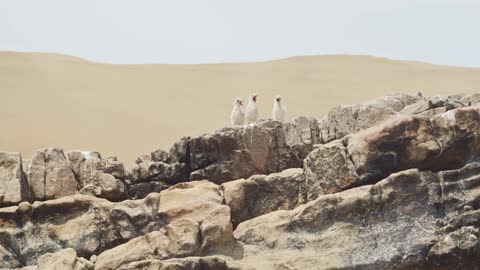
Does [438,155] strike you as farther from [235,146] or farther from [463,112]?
[235,146]

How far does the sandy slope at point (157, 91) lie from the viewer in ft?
186

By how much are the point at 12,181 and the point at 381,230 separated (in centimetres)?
713

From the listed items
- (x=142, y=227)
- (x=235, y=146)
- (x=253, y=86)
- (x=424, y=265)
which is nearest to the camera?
(x=424, y=265)

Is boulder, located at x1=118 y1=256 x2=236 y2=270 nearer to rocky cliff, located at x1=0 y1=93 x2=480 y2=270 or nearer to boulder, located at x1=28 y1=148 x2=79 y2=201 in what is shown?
rocky cliff, located at x1=0 y1=93 x2=480 y2=270

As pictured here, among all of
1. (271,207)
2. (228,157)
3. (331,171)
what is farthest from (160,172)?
(331,171)

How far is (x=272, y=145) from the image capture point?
863 inches

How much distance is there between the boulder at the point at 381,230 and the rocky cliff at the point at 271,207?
2 centimetres

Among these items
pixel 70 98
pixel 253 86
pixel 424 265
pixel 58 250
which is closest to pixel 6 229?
pixel 58 250

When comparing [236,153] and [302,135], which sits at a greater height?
[302,135]

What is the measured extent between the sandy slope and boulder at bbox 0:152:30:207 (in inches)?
1161

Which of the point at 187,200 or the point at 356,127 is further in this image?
the point at 356,127

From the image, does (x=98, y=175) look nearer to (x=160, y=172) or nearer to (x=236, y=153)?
(x=160, y=172)

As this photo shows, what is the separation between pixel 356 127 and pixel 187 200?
4716mm

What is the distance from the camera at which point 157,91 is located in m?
73.4
